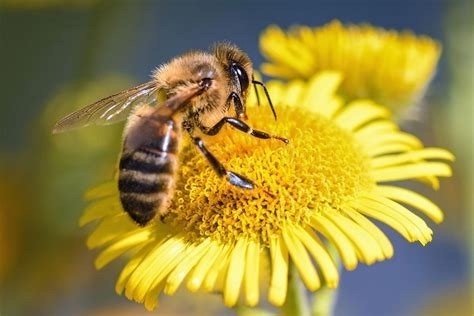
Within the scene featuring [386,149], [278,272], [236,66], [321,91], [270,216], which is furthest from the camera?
[321,91]

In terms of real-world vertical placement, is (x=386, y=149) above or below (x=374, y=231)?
above

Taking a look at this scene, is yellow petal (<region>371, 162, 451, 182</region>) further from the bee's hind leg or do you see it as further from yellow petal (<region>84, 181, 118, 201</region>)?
yellow petal (<region>84, 181, 118, 201</region>)

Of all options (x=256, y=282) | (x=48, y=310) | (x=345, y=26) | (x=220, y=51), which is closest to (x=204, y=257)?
(x=256, y=282)

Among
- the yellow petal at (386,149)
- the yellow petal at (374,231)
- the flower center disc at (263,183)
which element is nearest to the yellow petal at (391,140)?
the yellow petal at (386,149)

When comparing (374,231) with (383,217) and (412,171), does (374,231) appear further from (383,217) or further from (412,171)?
(412,171)

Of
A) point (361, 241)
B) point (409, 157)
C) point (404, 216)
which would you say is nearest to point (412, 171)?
point (409, 157)

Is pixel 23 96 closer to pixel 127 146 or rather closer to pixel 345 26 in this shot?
pixel 345 26
